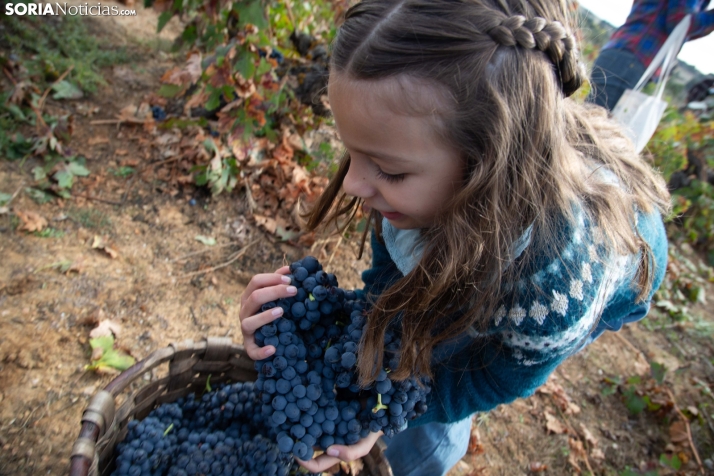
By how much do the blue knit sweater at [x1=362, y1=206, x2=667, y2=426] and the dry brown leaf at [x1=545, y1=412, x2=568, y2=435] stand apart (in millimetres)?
1202

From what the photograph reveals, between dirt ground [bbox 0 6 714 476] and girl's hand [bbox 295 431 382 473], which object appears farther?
dirt ground [bbox 0 6 714 476]

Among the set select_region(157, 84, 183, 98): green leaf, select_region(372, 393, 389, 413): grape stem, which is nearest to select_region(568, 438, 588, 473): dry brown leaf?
select_region(372, 393, 389, 413): grape stem

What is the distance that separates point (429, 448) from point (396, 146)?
1.20 meters

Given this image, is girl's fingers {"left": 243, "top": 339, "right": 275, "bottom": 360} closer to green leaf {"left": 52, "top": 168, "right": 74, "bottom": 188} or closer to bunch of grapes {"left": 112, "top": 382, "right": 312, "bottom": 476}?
bunch of grapes {"left": 112, "top": 382, "right": 312, "bottom": 476}

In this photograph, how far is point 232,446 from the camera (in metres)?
1.51

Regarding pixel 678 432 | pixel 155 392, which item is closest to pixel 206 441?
pixel 155 392

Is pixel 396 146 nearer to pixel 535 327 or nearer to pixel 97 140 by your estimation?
pixel 535 327

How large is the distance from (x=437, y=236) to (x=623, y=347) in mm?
2799

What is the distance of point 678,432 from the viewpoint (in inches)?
106

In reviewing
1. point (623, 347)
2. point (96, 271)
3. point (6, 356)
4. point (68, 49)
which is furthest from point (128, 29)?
point (623, 347)

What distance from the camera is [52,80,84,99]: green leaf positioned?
3.13 metres

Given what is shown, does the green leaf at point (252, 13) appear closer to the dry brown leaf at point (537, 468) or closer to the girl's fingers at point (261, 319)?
the girl's fingers at point (261, 319)

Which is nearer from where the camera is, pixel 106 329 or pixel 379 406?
pixel 379 406

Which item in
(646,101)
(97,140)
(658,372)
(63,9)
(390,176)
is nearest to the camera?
(390,176)
